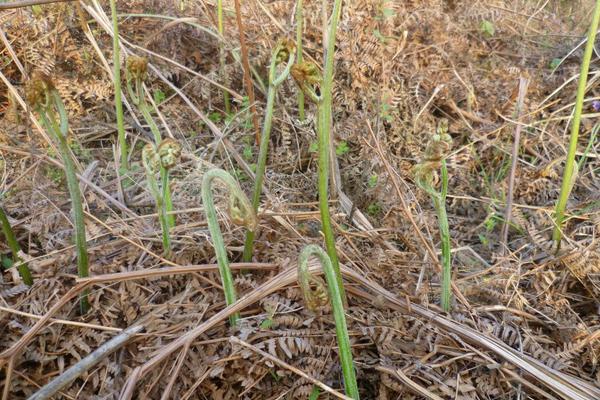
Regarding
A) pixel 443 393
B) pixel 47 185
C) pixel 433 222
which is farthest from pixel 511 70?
pixel 47 185

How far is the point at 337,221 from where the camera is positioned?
5.14 feet

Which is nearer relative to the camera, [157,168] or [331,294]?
[331,294]

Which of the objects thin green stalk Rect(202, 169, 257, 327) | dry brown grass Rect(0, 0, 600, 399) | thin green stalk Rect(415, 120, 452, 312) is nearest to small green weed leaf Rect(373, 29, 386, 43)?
dry brown grass Rect(0, 0, 600, 399)

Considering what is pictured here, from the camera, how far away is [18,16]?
6.73 feet

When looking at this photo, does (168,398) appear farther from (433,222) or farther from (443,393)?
(433,222)

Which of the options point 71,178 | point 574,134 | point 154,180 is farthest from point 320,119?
point 574,134

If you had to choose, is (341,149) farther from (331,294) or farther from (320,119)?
(331,294)

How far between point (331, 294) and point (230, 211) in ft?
0.89

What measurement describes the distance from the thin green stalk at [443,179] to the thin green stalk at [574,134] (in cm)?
48

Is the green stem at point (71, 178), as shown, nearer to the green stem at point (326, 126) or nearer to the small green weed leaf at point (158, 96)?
the green stem at point (326, 126)

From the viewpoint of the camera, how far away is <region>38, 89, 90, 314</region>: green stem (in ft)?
3.42

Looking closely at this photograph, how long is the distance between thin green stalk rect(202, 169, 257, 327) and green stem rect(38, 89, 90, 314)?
304 millimetres

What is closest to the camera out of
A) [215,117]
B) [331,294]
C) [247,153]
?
[331,294]

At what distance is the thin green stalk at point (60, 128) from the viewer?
3.27 ft
